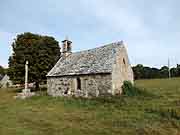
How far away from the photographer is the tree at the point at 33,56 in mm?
32812

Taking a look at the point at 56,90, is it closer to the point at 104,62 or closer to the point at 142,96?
the point at 104,62

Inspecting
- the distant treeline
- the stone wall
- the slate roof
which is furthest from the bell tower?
the distant treeline

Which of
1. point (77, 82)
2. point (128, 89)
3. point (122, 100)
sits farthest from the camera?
point (77, 82)

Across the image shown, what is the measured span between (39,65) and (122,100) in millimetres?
19816

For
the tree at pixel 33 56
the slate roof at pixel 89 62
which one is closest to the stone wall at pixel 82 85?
the slate roof at pixel 89 62

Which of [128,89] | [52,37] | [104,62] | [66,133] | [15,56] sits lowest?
[66,133]

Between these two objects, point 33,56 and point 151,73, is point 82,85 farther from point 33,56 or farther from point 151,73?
point 151,73

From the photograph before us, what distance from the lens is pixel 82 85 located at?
21.3m

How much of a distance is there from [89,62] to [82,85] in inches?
117

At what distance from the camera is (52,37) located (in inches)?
1414

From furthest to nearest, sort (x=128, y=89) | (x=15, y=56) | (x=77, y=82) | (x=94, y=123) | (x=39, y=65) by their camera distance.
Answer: (x=15, y=56)
(x=39, y=65)
(x=77, y=82)
(x=128, y=89)
(x=94, y=123)

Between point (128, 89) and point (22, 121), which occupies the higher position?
point (128, 89)

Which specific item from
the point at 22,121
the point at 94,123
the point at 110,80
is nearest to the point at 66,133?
the point at 94,123

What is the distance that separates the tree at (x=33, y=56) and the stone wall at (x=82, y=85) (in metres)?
7.74
